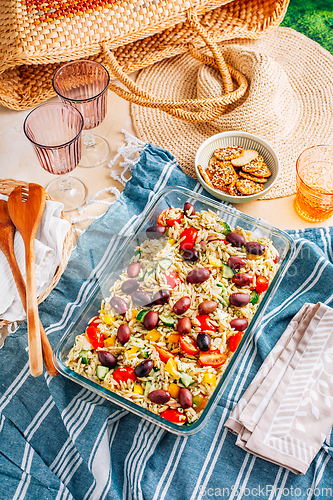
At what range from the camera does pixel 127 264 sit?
1.32 m

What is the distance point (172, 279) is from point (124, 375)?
291mm

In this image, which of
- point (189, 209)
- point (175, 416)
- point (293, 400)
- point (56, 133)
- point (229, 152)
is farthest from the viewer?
point (229, 152)

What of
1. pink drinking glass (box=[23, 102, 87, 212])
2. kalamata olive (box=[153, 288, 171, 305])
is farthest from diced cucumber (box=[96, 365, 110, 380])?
pink drinking glass (box=[23, 102, 87, 212])

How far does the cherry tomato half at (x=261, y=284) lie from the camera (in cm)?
123

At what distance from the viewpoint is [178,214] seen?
1358 mm

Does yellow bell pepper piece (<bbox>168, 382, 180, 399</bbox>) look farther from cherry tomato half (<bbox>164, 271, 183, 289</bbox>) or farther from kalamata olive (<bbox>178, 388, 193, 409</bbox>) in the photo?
cherry tomato half (<bbox>164, 271, 183, 289</bbox>)

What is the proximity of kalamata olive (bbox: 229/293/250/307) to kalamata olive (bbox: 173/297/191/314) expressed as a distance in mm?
116

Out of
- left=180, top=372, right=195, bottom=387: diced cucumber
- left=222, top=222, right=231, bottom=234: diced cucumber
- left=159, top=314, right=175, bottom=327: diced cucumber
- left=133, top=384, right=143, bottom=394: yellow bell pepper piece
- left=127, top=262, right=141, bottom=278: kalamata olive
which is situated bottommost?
left=133, top=384, right=143, bottom=394: yellow bell pepper piece

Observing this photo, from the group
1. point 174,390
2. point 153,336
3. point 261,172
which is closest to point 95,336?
point 153,336

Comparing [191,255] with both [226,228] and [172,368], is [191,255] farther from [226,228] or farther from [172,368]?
[172,368]

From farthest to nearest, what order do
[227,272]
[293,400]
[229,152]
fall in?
[229,152], [227,272], [293,400]

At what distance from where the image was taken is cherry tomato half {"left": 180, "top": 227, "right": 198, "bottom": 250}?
129 cm

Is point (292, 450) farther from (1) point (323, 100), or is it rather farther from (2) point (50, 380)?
(1) point (323, 100)

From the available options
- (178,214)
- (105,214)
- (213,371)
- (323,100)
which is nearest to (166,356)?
(213,371)
